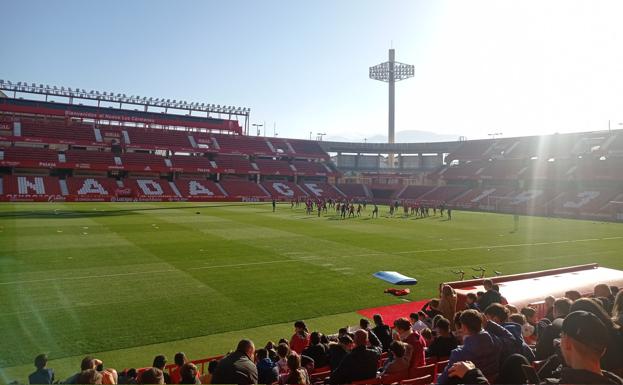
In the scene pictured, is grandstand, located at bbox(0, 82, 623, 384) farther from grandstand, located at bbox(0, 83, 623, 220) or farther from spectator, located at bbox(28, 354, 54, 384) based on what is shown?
spectator, located at bbox(28, 354, 54, 384)

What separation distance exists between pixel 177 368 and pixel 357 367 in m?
2.98

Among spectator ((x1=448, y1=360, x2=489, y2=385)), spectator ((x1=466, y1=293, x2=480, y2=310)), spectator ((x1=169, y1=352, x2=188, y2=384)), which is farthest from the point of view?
spectator ((x1=466, y1=293, x2=480, y2=310))

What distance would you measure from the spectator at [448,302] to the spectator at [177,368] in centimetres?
542

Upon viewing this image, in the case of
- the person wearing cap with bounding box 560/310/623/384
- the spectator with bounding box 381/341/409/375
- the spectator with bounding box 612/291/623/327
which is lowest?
the spectator with bounding box 381/341/409/375

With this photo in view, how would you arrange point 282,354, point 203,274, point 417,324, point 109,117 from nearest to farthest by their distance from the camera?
point 282,354 → point 417,324 → point 203,274 → point 109,117

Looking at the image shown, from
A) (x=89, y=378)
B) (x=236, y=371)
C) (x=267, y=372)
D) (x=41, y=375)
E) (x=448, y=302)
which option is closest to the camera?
(x=89, y=378)

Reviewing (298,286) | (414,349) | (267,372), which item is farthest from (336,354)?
Answer: (298,286)

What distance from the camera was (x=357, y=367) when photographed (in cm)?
598

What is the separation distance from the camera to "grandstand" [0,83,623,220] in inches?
→ 2318

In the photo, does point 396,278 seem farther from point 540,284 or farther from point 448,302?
point 448,302

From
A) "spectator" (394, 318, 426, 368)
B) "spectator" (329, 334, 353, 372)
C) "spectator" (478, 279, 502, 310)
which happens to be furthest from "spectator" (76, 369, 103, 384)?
"spectator" (478, 279, 502, 310)

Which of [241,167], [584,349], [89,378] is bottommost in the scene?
[89,378]

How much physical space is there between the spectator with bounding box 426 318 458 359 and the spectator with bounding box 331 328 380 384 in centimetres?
133

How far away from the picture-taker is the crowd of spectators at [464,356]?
322 cm
